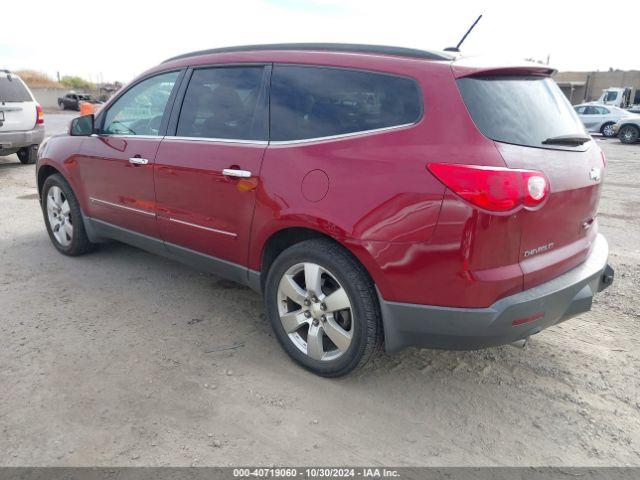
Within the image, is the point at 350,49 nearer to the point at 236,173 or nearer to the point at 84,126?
the point at 236,173

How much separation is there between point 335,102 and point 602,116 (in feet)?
77.5

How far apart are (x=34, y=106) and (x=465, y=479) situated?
1062 cm

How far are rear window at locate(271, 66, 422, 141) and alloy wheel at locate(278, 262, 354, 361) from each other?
30.4 inches

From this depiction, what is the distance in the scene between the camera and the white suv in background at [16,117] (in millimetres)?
9620

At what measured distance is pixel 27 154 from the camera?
10773 millimetres

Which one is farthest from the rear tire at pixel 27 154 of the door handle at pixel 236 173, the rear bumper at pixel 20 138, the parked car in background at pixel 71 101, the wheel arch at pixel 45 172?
the parked car in background at pixel 71 101

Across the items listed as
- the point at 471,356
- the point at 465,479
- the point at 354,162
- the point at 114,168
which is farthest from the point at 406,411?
the point at 114,168

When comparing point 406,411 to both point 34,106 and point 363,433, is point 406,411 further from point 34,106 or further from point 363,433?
point 34,106

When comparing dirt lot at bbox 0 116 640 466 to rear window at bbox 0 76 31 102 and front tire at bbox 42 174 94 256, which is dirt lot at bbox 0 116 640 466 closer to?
front tire at bbox 42 174 94 256

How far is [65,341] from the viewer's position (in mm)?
3359

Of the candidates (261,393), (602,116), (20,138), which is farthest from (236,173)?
(602,116)

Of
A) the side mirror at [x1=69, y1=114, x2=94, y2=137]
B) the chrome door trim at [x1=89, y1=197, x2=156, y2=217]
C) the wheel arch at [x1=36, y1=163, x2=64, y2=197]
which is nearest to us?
the chrome door trim at [x1=89, y1=197, x2=156, y2=217]

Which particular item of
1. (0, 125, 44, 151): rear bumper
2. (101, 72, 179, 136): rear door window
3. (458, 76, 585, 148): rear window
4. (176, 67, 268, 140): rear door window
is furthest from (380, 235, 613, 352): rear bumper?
(0, 125, 44, 151): rear bumper

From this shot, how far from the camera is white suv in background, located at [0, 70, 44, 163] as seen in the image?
31.6 feet
